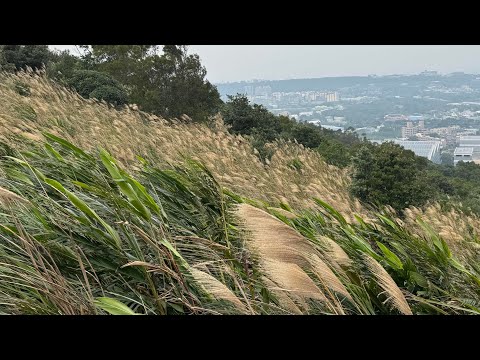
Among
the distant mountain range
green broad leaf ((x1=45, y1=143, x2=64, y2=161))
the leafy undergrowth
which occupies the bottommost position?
the leafy undergrowth

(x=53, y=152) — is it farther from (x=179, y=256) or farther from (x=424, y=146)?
(x=424, y=146)

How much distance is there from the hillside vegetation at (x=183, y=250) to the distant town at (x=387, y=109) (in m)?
2.78

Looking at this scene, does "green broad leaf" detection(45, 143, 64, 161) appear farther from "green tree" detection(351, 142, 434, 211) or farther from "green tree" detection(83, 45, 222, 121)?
"green tree" detection(83, 45, 222, 121)

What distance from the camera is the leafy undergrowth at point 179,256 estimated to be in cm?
125

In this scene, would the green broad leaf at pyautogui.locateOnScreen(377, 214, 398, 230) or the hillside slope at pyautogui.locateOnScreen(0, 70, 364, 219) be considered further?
the hillside slope at pyautogui.locateOnScreen(0, 70, 364, 219)

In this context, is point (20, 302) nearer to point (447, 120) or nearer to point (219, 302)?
point (219, 302)

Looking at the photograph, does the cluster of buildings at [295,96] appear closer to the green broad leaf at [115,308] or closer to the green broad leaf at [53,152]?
the green broad leaf at [53,152]

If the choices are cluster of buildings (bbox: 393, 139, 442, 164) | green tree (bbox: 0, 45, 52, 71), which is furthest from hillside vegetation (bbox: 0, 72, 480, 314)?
green tree (bbox: 0, 45, 52, 71)

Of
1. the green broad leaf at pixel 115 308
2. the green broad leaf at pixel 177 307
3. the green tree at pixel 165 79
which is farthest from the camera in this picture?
the green tree at pixel 165 79

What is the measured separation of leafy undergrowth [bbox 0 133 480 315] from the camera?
1253 mm

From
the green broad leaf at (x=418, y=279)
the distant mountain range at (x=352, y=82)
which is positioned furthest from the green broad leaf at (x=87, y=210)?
the distant mountain range at (x=352, y=82)

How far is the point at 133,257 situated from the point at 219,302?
347mm
